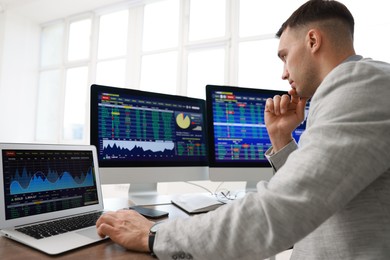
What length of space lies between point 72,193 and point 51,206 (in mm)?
86

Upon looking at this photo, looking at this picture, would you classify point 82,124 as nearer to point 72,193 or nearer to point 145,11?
point 145,11

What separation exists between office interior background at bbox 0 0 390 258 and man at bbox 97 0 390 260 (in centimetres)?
304

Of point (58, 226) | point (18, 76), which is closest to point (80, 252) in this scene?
point (58, 226)

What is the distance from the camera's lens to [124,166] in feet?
4.35

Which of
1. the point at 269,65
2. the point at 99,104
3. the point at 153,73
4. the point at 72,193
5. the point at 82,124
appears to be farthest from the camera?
the point at 82,124

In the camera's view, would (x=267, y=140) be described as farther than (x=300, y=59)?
Yes

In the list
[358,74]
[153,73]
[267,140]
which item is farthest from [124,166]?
[153,73]

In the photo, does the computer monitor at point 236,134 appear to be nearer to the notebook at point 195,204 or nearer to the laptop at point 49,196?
the notebook at point 195,204

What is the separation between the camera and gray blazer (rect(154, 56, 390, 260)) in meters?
0.55

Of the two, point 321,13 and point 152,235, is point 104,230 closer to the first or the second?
point 152,235

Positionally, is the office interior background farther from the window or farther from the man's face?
the man's face

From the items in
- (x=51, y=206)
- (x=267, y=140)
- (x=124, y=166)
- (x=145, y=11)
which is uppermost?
(x=145, y=11)

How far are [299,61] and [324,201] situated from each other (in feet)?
1.65

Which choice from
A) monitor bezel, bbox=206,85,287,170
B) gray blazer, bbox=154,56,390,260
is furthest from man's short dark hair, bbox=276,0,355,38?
monitor bezel, bbox=206,85,287,170
